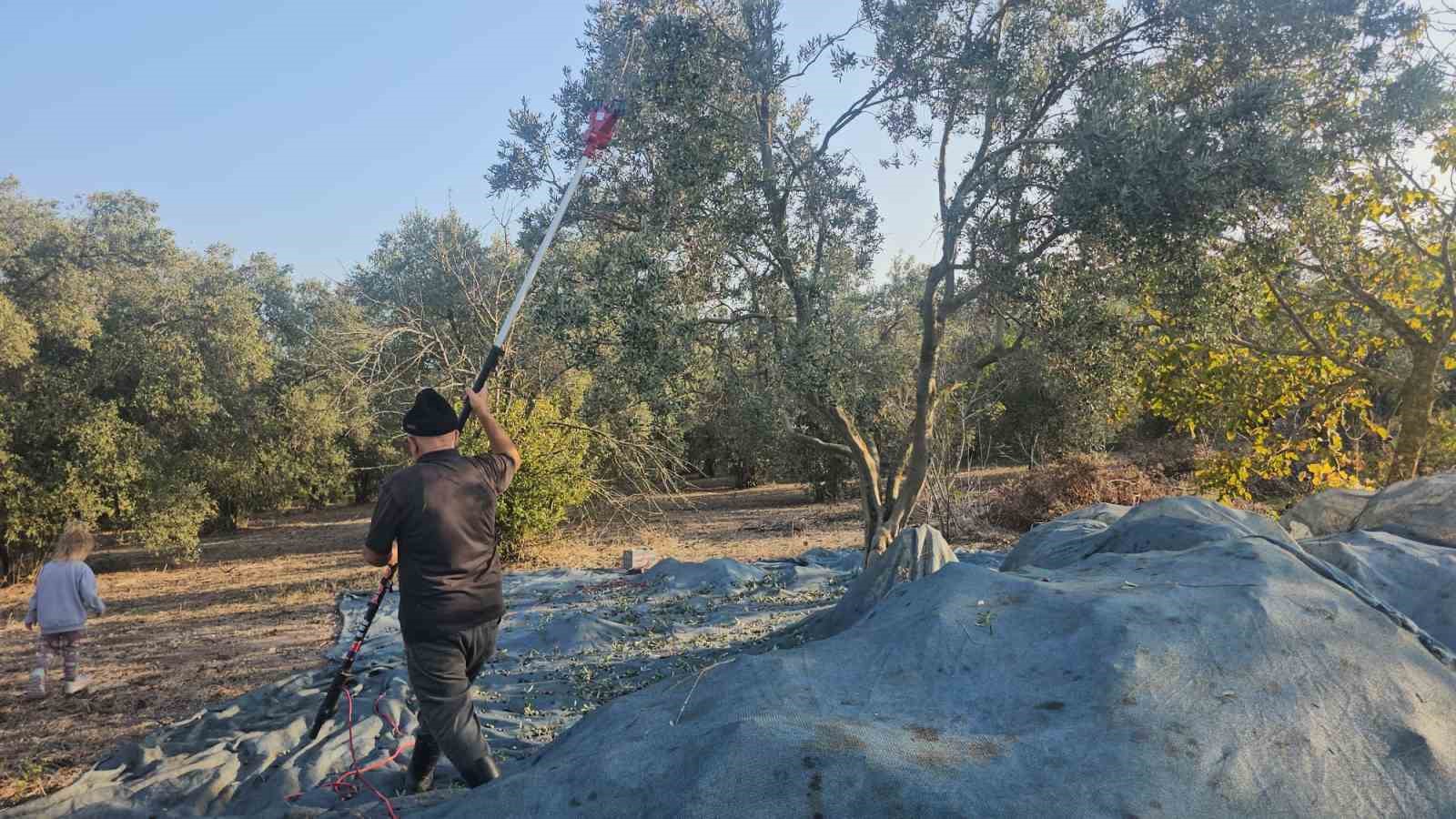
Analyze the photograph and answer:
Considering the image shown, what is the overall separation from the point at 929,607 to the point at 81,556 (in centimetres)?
813

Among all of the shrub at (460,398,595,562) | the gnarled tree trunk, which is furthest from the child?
the gnarled tree trunk

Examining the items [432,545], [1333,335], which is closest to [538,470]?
[432,545]

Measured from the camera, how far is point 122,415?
47.8 feet

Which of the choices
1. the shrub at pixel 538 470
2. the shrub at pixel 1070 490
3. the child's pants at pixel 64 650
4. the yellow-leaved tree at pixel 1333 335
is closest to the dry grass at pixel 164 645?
the child's pants at pixel 64 650

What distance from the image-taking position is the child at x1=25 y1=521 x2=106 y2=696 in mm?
7031

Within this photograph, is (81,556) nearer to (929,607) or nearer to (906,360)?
(929,607)

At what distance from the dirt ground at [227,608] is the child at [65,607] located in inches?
8.6

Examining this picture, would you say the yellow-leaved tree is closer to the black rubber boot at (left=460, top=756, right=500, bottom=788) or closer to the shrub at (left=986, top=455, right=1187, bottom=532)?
the shrub at (left=986, top=455, right=1187, bottom=532)

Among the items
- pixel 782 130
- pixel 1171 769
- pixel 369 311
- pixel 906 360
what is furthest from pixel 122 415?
pixel 1171 769

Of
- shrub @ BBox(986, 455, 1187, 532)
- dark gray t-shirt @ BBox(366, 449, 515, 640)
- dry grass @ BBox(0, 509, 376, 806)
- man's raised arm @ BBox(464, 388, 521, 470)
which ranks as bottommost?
dry grass @ BBox(0, 509, 376, 806)

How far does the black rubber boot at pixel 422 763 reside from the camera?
159 inches

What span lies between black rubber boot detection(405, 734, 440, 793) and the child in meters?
5.15

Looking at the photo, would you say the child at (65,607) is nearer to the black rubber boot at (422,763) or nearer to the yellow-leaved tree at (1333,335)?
the black rubber boot at (422,763)

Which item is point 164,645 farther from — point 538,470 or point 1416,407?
point 1416,407
